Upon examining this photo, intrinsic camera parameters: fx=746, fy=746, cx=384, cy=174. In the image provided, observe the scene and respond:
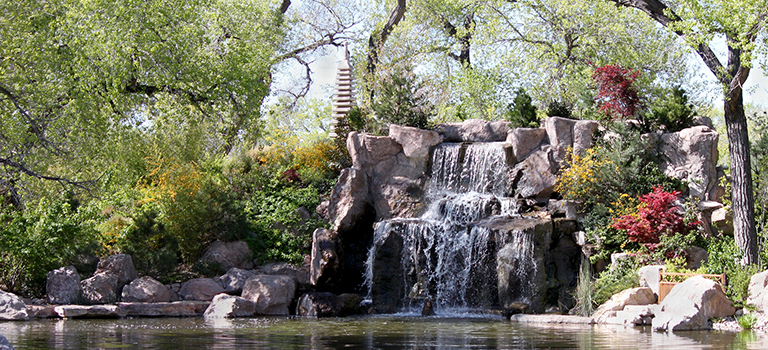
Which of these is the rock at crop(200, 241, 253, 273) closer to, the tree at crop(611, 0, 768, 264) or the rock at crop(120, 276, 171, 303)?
the rock at crop(120, 276, 171, 303)

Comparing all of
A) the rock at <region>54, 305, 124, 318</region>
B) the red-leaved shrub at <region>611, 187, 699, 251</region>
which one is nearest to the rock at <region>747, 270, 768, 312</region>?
the red-leaved shrub at <region>611, 187, 699, 251</region>

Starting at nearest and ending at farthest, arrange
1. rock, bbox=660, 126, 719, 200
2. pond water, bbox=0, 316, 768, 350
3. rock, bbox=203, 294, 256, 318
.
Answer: pond water, bbox=0, 316, 768, 350
rock, bbox=203, 294, 256, 318
rock, bbox=660, 126, 719, 200

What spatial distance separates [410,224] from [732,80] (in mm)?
7057

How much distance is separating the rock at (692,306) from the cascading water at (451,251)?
3.29 m

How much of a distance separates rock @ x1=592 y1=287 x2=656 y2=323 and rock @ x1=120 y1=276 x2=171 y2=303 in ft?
28.2

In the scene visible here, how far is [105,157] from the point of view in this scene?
1623 centimetres

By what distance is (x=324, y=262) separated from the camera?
54.1ft

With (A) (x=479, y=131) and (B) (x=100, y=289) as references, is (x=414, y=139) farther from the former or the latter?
(B) (x=100, y=289)

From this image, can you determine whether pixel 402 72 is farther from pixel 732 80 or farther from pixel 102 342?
pixel 102 342

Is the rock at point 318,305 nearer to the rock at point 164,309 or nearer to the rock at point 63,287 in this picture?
the rock at point 164,309

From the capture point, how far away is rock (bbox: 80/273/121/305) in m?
15.0

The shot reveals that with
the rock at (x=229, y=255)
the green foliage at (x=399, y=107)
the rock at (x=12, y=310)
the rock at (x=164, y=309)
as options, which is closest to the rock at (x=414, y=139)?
the green foliage at (x=399, y=107)

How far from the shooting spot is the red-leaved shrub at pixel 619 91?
1755 centimetres

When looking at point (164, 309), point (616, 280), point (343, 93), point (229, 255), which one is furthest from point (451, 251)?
point (343, 93)
